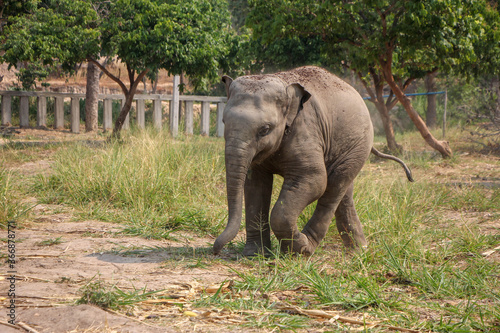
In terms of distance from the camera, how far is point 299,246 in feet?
16.3

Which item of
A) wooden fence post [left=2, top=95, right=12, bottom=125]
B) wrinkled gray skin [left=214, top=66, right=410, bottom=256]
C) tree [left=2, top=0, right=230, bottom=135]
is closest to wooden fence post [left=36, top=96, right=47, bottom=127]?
wooden fence post [left=2, top=95, right=12, bottom=125]

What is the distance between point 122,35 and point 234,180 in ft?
29.3

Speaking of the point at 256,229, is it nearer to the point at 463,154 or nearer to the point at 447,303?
the point at 447,303

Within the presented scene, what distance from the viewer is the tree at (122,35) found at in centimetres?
1199

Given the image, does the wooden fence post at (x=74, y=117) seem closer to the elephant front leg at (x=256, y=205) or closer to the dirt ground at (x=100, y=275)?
the dirt ground at (x=100, y=275)

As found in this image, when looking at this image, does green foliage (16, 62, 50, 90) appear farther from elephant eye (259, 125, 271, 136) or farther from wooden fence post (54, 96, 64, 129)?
elephant eye (259, 125, 271, 136)

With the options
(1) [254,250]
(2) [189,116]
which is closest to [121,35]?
(2) [189,116]

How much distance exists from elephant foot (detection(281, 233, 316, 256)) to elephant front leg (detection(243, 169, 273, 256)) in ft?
0.70

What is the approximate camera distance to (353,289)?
13.3 feet

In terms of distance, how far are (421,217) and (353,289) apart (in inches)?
117

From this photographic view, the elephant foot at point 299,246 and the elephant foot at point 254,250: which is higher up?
the elephant foot at point 299,246

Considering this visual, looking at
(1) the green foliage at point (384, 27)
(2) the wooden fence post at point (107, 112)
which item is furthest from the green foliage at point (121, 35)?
(2) the wooden fence post at point (107, 112)

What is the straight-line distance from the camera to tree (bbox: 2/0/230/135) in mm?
11992

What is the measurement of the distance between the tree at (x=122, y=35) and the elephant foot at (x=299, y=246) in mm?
8144
